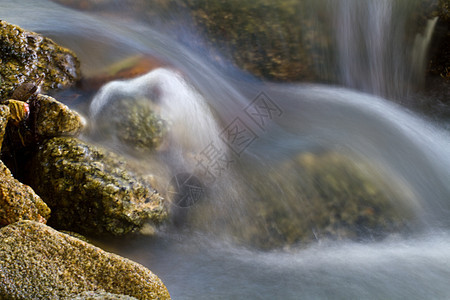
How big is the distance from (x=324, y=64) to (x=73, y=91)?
3.19 metres

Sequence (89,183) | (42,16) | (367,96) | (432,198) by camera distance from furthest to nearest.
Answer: (367,96) → (42,16) → (432,198) → (89,183)

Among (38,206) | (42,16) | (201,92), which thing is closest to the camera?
(38,206)

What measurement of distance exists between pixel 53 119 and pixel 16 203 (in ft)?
3.19

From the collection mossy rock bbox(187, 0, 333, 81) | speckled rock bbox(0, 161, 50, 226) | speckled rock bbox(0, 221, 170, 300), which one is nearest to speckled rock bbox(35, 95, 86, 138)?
speckled rock bbox(0, 161, 50, 226)

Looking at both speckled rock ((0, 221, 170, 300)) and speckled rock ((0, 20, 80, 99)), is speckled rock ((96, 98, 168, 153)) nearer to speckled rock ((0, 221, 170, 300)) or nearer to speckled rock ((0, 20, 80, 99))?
speckled rock ((0, 20, 80, 99))

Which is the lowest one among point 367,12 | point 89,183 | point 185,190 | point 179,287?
point 179,287

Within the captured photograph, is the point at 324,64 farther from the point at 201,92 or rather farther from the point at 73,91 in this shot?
the point at 73,91

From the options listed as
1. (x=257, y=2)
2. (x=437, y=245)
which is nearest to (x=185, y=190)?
(x=437, y=245)

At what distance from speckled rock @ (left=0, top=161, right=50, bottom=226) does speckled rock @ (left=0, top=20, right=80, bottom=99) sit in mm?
1184

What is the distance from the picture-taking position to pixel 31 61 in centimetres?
426

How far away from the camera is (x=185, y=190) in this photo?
4.03m

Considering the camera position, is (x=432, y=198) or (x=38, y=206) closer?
(x=38, y=206)

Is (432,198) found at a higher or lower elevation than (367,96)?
lower

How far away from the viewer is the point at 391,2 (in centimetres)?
546
